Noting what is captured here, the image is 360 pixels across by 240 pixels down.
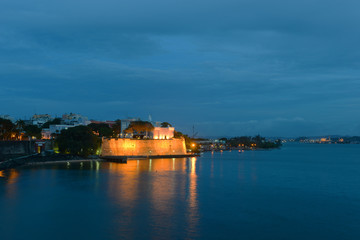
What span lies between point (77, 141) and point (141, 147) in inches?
364

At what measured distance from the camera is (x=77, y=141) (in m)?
36.7

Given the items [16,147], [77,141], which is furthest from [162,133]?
[16,147]

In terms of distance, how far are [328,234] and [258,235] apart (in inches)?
95.1

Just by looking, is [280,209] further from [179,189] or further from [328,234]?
[179,189]

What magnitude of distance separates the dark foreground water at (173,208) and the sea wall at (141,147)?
16.8 m

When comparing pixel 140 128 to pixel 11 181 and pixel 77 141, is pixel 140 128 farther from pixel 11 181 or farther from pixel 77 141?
pixel 11 181

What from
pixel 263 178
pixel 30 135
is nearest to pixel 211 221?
pixel 263 178

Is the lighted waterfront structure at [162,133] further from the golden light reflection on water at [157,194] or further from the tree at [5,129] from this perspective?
the golden light reflection on water at [157,194]

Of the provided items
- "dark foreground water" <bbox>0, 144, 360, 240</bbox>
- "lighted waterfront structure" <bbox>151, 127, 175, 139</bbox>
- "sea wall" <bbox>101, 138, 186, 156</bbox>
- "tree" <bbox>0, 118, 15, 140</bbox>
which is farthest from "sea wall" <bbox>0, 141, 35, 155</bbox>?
"lighted waterfront structure" <bbox>151, 127, 175, 139</bbox>

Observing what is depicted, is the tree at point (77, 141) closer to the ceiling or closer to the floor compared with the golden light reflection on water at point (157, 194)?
closer to the ceiling

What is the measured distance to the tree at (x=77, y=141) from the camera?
36.3m

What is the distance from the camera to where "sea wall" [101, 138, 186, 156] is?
40.4 metres

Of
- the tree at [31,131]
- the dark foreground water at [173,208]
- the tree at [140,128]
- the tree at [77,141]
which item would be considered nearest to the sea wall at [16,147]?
the tree at [77,141]

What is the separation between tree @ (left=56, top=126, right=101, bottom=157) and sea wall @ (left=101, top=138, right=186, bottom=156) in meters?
2.79
